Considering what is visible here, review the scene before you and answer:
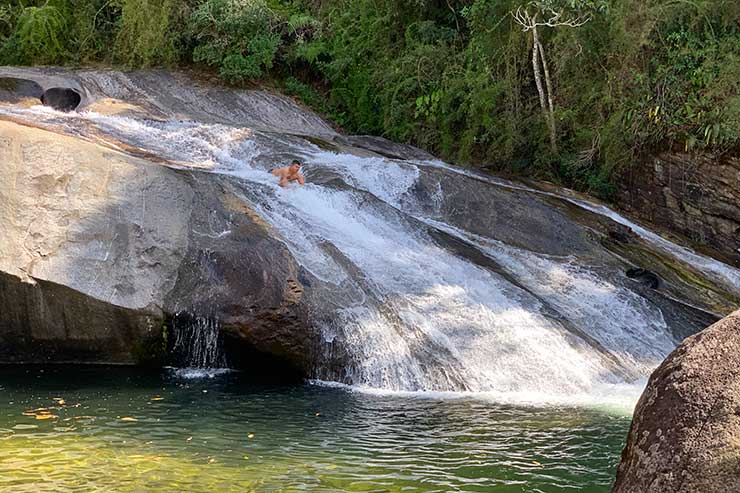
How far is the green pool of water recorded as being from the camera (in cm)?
624

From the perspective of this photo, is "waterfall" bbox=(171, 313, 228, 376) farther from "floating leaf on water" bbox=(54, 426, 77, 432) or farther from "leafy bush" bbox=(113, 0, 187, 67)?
"leafy bush" bbox=(113, 0, 187, 67)

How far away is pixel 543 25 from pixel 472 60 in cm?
191

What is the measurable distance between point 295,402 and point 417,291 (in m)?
2.79

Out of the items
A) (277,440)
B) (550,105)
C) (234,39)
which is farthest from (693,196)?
(234,39)

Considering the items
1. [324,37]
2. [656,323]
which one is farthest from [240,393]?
[324,37]

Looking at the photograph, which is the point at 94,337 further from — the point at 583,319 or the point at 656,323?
the point at 656,323

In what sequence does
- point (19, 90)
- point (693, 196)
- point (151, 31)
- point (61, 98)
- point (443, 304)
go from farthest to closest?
1. point (151, 31)
2. point (61, 98)
3. point (19, 90)
4. point (693, 196)
5. point (443, 304)

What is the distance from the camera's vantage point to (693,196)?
1628 centimetres

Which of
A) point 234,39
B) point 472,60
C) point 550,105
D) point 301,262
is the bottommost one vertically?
point 301,262

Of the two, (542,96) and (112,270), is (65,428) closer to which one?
(112,270)

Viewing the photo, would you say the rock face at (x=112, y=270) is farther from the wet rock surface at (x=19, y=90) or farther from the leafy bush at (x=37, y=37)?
the leafy bush at (x=37, y=37)

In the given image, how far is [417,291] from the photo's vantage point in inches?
449

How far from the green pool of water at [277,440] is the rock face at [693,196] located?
338 inches

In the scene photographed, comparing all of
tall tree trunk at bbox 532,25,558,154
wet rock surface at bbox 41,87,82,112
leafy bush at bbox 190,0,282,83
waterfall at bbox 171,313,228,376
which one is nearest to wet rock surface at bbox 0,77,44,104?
wet rock surface at bbox 41,87,82,112
